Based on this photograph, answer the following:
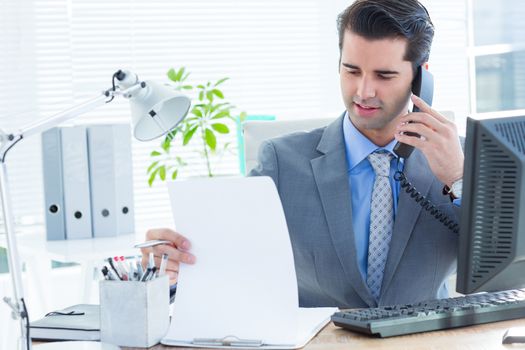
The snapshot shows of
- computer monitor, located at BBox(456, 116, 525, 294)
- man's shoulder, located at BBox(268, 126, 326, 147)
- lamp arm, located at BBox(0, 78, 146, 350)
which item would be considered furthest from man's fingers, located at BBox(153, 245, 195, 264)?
Result: man's shoulder, located at BBox(268, 126, 326, 147)

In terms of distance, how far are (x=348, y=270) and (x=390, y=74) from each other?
0.48m

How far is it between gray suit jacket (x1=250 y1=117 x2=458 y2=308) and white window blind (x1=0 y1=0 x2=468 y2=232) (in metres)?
2.03

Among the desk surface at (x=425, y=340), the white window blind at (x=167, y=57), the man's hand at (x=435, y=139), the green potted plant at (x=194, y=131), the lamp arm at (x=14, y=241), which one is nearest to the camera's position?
the lamp arm at (x=14, y=241)

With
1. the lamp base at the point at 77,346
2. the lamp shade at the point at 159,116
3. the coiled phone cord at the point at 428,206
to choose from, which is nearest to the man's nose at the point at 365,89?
the coiled phone cord at the point at 428,206

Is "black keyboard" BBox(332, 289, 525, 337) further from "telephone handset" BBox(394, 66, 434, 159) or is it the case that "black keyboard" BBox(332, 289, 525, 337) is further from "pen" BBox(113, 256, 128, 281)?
"telephone handset" BBox(394, 66, 434, 159)

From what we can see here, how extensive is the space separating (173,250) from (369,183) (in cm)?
71

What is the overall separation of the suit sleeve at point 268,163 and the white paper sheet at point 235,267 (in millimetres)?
649

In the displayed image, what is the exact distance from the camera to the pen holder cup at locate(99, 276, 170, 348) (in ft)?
4.29

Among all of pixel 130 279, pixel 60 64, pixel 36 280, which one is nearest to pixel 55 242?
pixel 36 280

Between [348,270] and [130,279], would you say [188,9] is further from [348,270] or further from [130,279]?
[130,279]

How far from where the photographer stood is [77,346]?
1331 mm

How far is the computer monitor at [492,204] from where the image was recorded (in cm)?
128

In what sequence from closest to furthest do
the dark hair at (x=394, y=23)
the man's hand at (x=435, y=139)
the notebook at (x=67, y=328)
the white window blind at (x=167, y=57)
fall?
the notebook at (x=67, y=328) → the man's hand at (x=435, y=139) → the dark hair at (x=394, y=23) → the white window blind at (x=167, y=57)

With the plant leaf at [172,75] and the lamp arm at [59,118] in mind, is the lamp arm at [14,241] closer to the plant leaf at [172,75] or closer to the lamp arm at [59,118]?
the lamp arm at [59,118]
